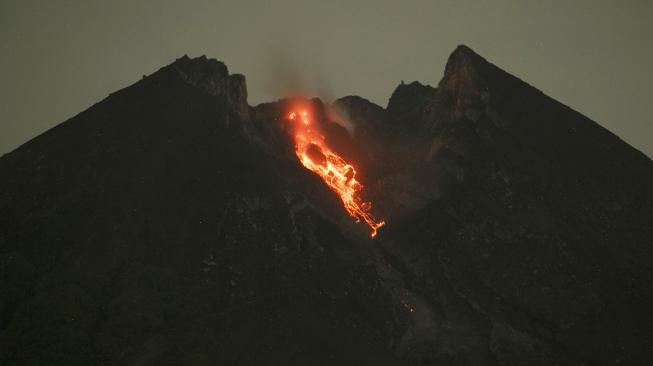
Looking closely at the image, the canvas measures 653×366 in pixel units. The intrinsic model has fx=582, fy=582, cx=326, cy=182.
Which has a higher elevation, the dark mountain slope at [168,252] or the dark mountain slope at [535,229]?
the dark mountain slope at [535,229]

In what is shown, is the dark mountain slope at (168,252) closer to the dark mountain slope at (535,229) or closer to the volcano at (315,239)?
the volcano at (315,239)

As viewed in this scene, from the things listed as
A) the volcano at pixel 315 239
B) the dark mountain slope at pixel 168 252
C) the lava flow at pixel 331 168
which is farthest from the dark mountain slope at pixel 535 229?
the dark mountain slope at pixel 168 252

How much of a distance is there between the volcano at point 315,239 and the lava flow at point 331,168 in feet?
1.56

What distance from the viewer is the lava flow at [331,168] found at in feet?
220

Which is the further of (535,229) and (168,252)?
(535,229)

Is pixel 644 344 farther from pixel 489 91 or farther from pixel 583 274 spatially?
pixel 489 91

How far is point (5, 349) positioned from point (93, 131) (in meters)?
28.4

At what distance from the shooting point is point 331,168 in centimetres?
7500

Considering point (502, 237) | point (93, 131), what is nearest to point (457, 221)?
point (502, 237)

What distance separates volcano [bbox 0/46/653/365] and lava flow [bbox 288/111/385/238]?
1.56 feet

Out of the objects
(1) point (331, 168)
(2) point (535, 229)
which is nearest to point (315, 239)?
(1) point (331, 168)

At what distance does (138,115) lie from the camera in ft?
212

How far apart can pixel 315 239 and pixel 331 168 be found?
66.1 ft

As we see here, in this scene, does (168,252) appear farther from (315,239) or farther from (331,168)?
(331,168)
